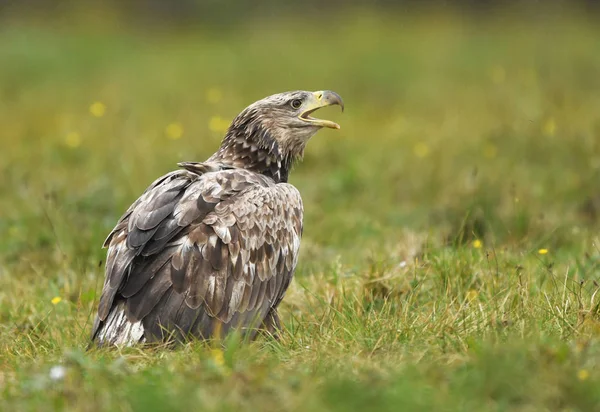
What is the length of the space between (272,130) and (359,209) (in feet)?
9.46

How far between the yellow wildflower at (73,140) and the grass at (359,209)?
0.05 m

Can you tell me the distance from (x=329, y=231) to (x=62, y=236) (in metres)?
2.07

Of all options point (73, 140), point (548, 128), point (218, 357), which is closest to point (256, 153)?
point (218, 357)

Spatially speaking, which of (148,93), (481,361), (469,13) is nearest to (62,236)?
(481,361)

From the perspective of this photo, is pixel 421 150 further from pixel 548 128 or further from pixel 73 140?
pixel 73 140

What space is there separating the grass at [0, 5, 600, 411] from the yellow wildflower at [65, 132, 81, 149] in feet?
0.16

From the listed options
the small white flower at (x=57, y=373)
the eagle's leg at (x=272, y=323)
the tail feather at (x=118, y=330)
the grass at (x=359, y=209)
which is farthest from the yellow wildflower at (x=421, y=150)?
the small white flower at (x=57, y=373)

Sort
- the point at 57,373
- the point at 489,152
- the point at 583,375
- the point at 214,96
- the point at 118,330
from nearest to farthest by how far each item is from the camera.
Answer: the point at 583,375 → the point at 57,373 → the point at 118,330 → the point at 489,152 → the point at 214,96

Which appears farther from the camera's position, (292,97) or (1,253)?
(1,253)

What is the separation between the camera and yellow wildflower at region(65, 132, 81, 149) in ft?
31.8

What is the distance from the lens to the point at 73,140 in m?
9.74

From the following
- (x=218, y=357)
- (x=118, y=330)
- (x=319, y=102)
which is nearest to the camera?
(x=218, y=357)

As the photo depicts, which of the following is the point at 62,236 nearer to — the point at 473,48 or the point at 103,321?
the point at 103,321

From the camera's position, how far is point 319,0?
2447 cm
